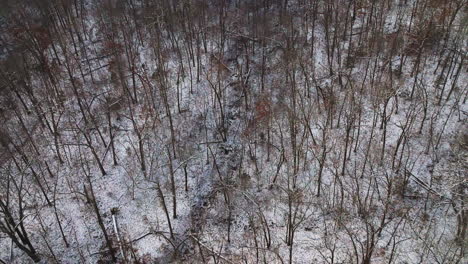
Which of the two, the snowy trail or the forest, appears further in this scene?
the snowy trail

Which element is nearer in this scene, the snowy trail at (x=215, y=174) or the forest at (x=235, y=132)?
the forest at (x=235, y=132)

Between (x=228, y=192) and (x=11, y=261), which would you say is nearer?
(x=11, y=261)

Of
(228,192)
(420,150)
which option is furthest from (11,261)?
(420,150)

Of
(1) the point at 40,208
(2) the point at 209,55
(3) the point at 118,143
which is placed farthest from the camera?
(2) the point at 209,55

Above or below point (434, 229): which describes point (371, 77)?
above

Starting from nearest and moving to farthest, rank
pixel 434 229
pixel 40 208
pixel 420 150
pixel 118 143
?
pixel 434 229 → pixel 40 208 → pixel 420 150 → pixel 118 143

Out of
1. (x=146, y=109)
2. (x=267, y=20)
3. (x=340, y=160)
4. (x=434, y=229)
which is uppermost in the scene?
(x=267, y=20)

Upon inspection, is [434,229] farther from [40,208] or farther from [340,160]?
[40,208]

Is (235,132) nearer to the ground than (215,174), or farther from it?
farther from it
